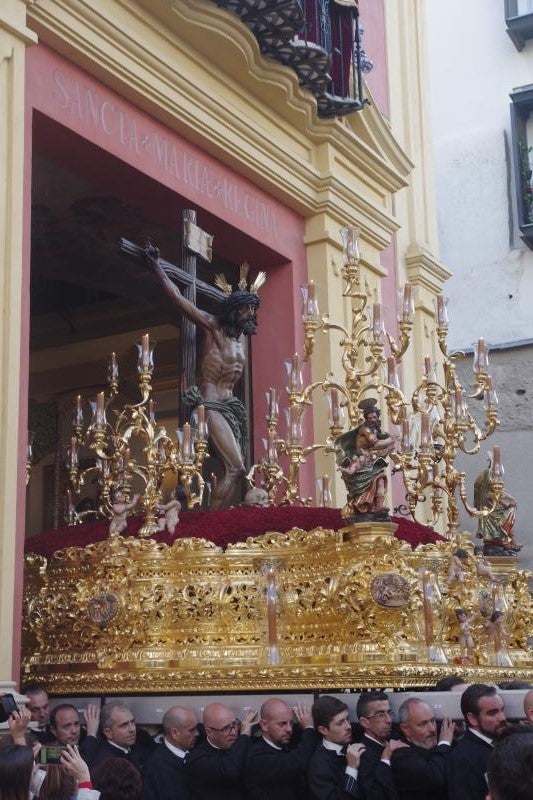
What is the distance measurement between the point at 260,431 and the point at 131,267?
2.87m

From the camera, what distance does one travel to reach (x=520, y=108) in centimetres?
1797

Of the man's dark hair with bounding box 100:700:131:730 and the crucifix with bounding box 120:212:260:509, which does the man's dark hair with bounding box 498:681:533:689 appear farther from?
the crucifix with bounding box 120:212:260:509

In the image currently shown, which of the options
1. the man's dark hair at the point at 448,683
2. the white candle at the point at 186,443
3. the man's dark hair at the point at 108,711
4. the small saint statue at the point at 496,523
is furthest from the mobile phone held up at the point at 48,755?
the small saint statue at the point at 496,523

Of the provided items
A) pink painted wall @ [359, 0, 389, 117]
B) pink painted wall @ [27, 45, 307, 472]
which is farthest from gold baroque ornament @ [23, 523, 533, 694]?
pink painted wall @ [359, 0, 389, 117]

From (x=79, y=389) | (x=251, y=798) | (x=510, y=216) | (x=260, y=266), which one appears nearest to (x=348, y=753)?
(x=251, y=798)

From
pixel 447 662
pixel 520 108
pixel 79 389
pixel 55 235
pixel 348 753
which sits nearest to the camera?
pixel 348 753

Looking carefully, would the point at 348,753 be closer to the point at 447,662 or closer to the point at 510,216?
the point at 447,662

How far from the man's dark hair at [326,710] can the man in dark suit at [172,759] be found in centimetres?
56

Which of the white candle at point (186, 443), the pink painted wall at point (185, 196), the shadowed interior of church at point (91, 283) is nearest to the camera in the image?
the white candle at point (186, 443)

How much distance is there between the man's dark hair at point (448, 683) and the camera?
641 centimetres

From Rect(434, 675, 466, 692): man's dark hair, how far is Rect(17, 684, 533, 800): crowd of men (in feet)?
1.33

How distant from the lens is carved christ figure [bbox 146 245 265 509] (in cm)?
918

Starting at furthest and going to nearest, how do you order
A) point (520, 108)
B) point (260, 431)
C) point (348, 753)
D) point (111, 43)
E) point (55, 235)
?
1. point (520, 108)
2. point (55, 235)
3. point (260, 431)
4. point (111, 43)
5. point (348, 753)

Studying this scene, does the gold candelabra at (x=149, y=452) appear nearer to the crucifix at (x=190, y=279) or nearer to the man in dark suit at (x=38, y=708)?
the crucifix at (x=190, y=279)
